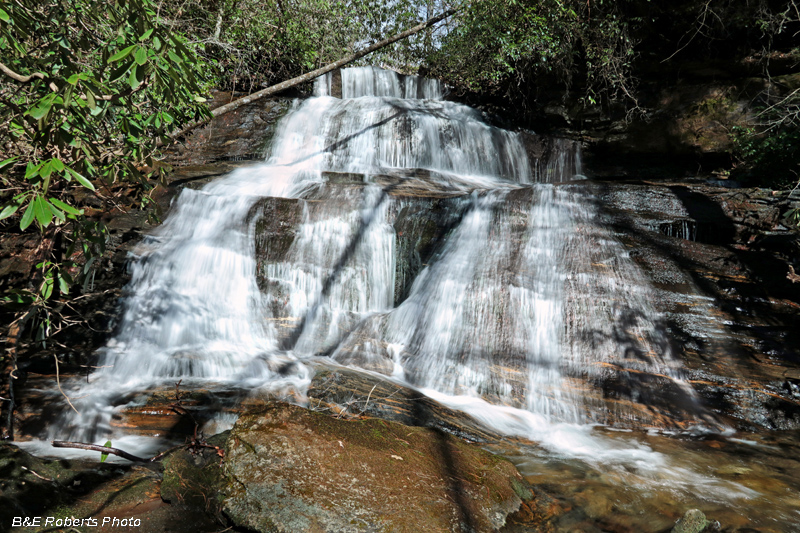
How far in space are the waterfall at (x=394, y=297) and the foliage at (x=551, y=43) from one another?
4306 mm

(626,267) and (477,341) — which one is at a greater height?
(626,267)

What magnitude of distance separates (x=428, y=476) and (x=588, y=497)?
57.6 inches

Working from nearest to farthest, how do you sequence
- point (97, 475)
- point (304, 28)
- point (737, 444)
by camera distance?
point (97, 475) < point (737, 444) < point (304, 28)

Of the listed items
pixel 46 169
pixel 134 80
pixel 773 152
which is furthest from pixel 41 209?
pixel 773 152

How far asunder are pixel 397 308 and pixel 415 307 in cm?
31

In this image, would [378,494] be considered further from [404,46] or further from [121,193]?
[404,46]

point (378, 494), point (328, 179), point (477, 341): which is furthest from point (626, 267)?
point (328, 179)

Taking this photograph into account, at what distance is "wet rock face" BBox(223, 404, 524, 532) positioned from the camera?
2352 mm

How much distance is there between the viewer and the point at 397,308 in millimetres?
6254

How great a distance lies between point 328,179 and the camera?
8.86 m

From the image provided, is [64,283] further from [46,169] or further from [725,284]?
[725,284]

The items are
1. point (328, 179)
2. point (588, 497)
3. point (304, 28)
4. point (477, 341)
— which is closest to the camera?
point (588, 497)

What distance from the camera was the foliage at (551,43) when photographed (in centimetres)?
967

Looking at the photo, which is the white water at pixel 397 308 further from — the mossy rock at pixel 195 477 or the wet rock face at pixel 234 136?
the wet rock face at pixel 234 136
